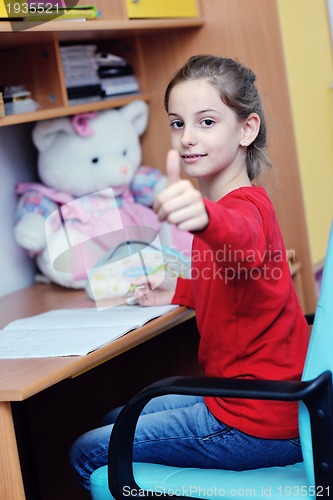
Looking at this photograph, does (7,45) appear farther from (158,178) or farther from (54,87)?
(158,178)

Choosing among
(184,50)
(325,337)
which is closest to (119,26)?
(184,50)

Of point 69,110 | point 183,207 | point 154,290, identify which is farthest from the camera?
point 69,110

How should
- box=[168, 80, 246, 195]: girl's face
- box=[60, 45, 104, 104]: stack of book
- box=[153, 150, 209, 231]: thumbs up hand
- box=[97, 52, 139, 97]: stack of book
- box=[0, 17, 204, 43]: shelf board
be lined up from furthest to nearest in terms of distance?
box=[97, 52, 139, 97]: stack of book < box=[60, 45, 104, 104]: stack of book < box=[0, 17, 204, 43]: shelf board < box=[168, 80, 246, 195]: girl's face < box=[153, 150, 209, 231]: thumbs up hand

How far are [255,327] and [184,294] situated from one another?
0.36 metres

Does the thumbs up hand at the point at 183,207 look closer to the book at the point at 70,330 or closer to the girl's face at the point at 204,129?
the girl's face at the point at 204,129

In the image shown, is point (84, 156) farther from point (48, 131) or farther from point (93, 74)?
point (93, 74)

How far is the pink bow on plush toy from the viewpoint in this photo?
6.98ft

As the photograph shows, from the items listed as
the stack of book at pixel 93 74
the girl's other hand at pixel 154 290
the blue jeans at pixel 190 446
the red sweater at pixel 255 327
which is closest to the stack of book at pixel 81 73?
the stack of book at pixel 93 74

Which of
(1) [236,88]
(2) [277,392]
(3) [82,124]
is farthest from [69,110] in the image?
(2) [277,392]

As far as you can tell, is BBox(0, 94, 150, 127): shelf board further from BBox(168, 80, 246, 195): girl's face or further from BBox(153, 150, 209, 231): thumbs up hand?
BBox(153, 150, 209, 231): thumbs up hand

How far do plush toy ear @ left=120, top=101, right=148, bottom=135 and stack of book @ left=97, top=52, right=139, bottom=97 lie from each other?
5cm

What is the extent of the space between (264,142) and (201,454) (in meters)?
0.59

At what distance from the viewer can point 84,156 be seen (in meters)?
2.15

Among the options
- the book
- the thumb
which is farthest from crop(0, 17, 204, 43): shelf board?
the thumb
